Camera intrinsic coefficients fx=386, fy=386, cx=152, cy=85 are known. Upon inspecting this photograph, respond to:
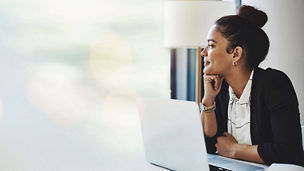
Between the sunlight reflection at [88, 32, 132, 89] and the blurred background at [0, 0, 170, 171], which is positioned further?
the sunlight reflection at [88, 32, 132, 89]

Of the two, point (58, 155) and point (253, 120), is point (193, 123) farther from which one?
point (58, 155)

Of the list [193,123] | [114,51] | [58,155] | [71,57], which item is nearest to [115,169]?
[193,123]

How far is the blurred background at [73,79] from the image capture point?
198 centimetres

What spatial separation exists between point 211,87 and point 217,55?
148mm

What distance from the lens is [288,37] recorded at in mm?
2312

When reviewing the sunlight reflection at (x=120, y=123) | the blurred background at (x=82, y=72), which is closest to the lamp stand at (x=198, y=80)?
the blurred background at (x=82, y=72)

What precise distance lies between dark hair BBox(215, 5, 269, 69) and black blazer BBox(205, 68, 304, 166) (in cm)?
8

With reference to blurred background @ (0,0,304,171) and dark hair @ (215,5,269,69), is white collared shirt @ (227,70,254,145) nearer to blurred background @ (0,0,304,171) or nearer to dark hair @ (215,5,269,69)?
dark hair @ (215,5,269,69)

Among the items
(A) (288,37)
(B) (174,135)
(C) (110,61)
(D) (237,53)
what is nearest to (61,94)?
(C) (110,61)

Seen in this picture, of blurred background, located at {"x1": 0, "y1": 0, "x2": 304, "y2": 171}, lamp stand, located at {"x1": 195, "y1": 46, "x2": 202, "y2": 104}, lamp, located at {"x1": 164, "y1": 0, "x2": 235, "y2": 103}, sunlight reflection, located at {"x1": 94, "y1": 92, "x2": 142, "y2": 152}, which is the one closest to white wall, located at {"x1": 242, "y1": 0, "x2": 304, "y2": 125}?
blurred background, located at {"x1": 0, "y1": 0, "x2": 304, "y2": 171}

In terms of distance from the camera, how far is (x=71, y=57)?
2.20 m

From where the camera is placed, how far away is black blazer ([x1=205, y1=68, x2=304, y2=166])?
1.32 m

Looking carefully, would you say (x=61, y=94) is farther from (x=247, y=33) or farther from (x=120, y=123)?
(x=247, y=33)

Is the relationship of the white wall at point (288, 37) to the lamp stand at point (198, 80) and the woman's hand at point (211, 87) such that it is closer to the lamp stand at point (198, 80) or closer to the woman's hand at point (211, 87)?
the lamp stand at point (198, 80)
